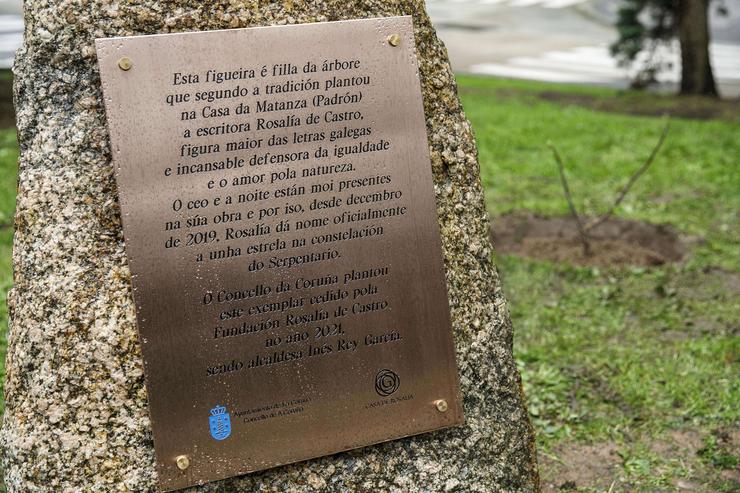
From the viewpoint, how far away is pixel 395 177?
2488mm

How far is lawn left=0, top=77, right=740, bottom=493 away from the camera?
3.50 m

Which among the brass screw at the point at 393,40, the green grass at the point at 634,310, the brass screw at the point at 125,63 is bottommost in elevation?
the green grass at the point at 634,310

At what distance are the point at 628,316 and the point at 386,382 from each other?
2.57 metres

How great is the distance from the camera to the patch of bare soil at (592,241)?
547cm

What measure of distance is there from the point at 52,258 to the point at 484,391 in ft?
4.24

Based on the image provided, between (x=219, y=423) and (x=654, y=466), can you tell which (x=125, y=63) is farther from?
(x=654, y=466)

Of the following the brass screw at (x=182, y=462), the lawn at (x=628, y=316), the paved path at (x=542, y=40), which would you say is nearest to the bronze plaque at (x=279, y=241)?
the brass screw at (x=182, y=462)

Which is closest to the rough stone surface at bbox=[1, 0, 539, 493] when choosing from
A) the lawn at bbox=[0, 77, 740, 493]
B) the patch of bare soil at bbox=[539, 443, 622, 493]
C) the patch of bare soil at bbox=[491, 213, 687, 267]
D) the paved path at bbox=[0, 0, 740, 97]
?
the patch of bare soil at bbox=[539, 443, 622, 493]

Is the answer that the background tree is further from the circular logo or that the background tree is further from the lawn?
the circular logo

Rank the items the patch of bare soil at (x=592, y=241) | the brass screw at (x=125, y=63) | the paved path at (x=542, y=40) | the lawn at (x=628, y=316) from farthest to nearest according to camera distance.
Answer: the paved path at (x=542, y=40), the patch of bare soil at (x=592, y=241), the lawn at (x=628, y=316), the brass screw at (x=125, y=63)

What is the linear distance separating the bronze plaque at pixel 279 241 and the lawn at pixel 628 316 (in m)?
1.22

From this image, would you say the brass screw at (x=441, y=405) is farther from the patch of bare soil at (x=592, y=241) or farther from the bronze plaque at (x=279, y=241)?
the patch of bare soil at (x=592, y=241)

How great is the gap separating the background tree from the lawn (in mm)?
2176

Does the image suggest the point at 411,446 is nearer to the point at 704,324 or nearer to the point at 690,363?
the point at 690,363
